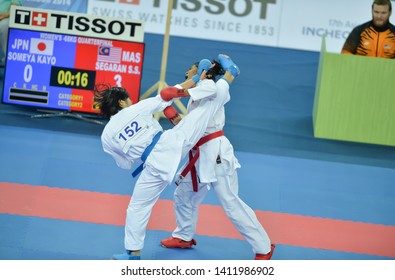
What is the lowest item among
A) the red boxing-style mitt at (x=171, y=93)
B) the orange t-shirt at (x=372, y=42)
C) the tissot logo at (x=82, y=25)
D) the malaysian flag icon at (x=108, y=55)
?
the red boxing-style mitt at (x=171, y=93)

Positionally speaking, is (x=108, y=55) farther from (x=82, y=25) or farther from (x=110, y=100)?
(x=110, y=100)

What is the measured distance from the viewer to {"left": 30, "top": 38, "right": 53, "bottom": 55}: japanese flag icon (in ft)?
36.9

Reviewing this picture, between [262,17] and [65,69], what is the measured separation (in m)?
5.27

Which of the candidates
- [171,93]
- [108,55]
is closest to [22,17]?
[108,55]

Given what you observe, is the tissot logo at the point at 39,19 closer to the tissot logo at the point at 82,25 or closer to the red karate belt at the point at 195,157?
the tissot logo at the point at 82,25

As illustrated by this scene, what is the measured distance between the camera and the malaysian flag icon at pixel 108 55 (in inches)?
442

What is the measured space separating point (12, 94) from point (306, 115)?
4.28 m

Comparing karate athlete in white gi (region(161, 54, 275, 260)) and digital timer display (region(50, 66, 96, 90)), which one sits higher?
digital timer display (region(50, 66, 96, 90))

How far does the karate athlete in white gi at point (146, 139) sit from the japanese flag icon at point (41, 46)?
465 cm

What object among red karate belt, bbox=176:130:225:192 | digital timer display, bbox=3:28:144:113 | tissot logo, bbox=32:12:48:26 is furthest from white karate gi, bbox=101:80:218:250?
tissot logo, bbox=32:12:48:26

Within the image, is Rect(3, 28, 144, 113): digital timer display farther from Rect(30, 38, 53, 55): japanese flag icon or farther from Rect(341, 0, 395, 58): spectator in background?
Rect(341, 0, 395, 58): spectator in background

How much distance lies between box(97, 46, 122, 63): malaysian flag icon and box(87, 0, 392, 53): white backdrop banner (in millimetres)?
4207

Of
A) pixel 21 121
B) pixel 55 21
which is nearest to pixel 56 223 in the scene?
pixel 21 121

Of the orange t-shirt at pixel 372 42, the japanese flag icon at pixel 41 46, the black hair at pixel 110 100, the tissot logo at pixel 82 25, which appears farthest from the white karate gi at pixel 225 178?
the orange t-shirt at pixel 372 42
